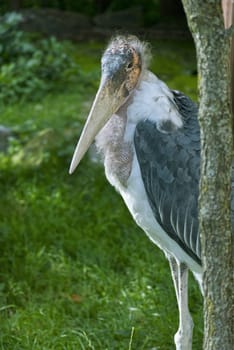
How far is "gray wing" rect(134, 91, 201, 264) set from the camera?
11.2ft

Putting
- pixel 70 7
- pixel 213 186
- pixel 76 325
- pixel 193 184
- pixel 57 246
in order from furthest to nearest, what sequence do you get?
pixel 70 7
pixel 57 246
pixel 76 325
pixel 193 184
pixel 213 186

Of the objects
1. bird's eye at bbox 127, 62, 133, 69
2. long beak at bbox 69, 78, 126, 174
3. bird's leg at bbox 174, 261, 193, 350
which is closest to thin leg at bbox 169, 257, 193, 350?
bird's leg at bbox 174, 261, 193, 350

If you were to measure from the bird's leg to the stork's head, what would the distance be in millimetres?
696

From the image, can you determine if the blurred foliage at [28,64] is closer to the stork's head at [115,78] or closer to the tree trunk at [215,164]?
the stork's head at [115,78]

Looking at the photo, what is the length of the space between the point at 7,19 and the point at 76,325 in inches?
211

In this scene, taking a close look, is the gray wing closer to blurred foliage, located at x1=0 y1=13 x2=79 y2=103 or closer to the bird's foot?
the bird's foot

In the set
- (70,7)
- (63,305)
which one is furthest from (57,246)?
(70,7)

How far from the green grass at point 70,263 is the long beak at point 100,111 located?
35.2 inches

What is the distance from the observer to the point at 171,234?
138 inches

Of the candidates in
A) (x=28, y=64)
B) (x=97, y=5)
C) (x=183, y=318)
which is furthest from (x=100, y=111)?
(x=97, y=5)

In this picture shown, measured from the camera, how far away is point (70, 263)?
496 centimetres

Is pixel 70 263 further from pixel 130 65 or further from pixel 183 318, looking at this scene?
pixel 130 65

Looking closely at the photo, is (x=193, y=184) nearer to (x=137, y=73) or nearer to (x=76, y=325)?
(x=137, y=73)

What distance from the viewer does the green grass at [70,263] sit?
4.09 metres
